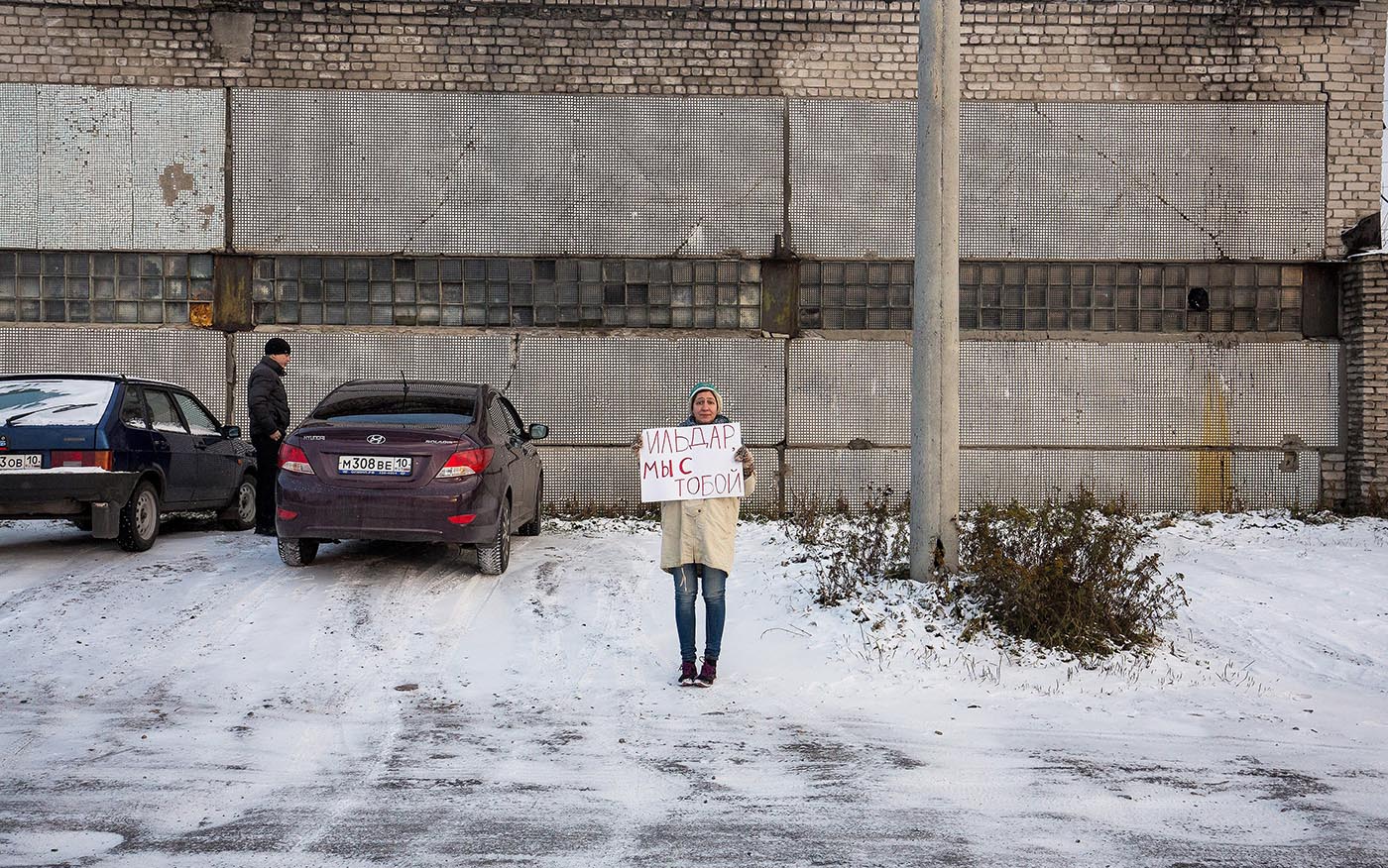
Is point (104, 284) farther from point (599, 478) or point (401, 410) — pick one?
point (401, 410)

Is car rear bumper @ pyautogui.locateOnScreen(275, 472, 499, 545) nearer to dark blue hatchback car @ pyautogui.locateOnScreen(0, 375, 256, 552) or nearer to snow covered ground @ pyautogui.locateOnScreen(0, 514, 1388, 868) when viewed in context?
snow covered ground @ pyautogui.locateOnScreen(0, 514, 1388, 868)

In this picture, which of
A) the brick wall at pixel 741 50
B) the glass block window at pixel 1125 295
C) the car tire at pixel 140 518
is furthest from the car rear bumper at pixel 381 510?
the glass block window at pixel 1125 295

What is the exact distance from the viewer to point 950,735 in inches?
212

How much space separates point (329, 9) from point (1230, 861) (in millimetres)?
12633

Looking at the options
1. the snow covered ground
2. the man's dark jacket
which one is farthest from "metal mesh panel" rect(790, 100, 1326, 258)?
the man's dark jacket

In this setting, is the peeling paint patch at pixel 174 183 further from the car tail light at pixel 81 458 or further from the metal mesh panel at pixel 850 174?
the metal mesh panel at pixel 850 174

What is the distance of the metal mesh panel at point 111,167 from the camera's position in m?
12.7

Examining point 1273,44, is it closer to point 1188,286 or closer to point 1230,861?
point 1188,286

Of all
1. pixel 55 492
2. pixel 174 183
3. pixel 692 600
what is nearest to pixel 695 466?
pixel 692 600

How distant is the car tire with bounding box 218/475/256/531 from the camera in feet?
38.0

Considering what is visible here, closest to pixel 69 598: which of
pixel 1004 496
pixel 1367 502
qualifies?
pixel 1004 496

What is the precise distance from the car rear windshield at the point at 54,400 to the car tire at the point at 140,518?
2.64ft

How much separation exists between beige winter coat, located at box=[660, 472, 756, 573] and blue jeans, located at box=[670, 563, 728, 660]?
0.06 meters

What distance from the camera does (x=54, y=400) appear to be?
9227mm
